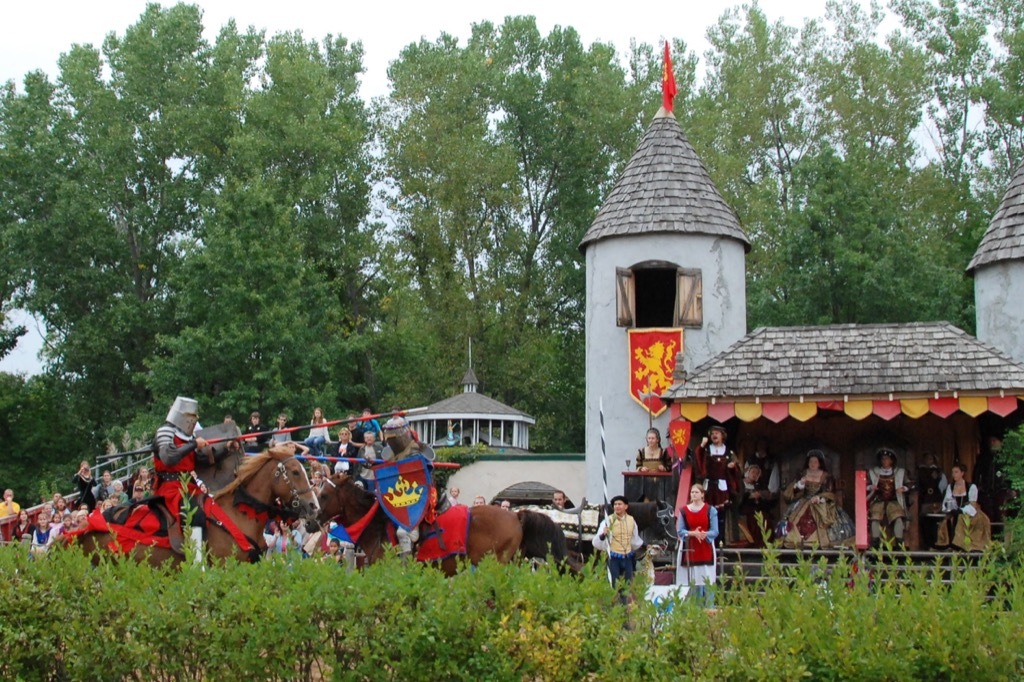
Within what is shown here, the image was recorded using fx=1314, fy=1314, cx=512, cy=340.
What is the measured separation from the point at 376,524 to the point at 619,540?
2735mm

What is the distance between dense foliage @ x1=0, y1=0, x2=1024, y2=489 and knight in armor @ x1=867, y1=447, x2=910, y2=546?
20.6 meters

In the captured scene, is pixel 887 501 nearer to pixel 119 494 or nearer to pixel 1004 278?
pixel 1004 278

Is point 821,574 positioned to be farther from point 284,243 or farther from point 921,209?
point 921,209

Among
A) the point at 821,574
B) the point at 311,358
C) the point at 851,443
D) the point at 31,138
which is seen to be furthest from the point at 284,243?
the point at 821,574

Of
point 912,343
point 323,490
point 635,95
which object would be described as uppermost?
point 635,95

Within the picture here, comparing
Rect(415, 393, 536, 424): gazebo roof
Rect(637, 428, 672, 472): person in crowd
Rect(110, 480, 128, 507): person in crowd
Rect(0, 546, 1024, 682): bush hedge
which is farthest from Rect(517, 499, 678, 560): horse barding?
Rect(415, 393, 536, 424): gazebo roof

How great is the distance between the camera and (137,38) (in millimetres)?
46656

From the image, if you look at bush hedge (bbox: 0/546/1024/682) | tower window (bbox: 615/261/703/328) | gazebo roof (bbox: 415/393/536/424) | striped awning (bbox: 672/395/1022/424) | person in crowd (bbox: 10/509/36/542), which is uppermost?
tower window (bbox: 615/261/703/328)

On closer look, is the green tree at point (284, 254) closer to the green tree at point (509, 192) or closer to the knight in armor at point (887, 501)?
the green tree at point (509, 192)

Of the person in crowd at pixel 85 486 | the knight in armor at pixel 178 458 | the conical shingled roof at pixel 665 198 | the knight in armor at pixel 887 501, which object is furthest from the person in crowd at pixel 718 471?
the person in crowd at pixel 85 486

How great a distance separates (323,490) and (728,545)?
266 inches

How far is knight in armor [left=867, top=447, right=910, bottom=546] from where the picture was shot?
17359mm

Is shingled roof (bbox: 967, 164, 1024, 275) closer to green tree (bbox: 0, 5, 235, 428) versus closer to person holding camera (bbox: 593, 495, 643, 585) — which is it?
person holding camera (bbox: 593, 495, 643, 585)

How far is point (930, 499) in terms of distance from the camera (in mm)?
18078
